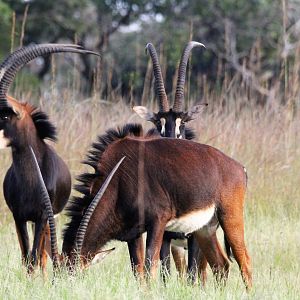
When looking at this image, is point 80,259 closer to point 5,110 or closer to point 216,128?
point 5,110

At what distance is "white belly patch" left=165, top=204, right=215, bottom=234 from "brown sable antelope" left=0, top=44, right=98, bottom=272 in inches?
47.6

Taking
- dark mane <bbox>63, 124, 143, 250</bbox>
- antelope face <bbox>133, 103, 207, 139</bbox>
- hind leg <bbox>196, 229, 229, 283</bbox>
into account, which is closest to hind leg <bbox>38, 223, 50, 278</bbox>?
dark mane <bbox>63, 124, 143, 250</bbox>

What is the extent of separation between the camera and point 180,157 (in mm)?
6617

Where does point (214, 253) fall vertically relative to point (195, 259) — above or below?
above

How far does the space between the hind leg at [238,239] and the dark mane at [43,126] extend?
5.51 feet

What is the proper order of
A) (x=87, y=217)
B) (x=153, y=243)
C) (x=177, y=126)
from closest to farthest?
1. (x=87, y=217)
2. (x=153, y=243)
3. (x=177, y=126)

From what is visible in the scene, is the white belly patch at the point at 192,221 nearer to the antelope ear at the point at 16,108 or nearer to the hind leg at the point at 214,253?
the hind leg at the point at 214,253

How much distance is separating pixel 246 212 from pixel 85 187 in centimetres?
409

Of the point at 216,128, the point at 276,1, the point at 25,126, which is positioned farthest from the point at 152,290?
the point at 276,1

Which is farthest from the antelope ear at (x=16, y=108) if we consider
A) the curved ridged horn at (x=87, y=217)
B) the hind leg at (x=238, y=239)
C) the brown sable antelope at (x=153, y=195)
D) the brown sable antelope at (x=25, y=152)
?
the hind leg at (x=238, y=239)

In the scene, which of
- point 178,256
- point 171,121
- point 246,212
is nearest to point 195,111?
point 171,121

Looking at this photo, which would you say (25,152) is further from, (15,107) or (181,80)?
(181,80)

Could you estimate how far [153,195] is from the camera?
6371mm

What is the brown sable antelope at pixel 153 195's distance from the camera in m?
6.28
